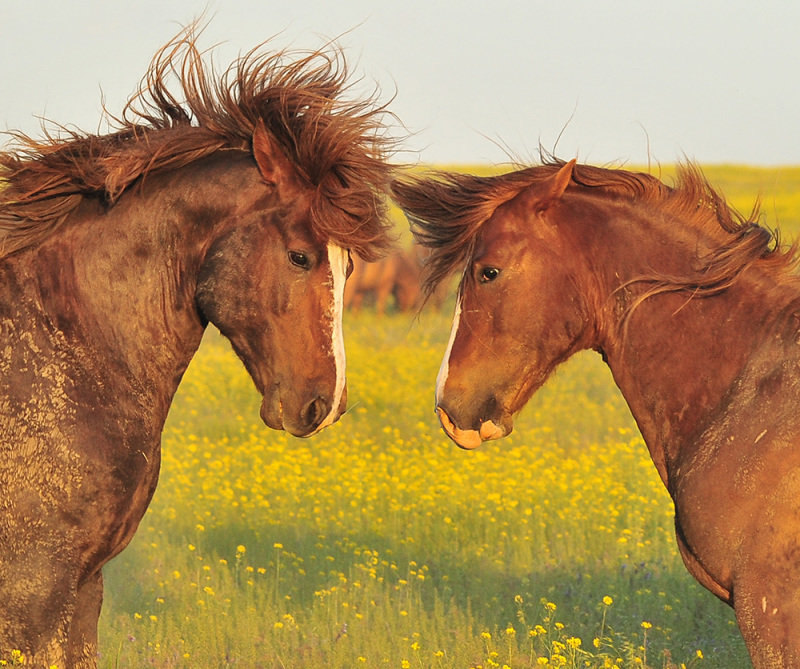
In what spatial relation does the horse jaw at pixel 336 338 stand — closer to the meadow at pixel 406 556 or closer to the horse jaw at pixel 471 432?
the horse jaw at pixel 471 432

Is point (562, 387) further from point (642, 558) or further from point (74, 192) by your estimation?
point (74, 192)

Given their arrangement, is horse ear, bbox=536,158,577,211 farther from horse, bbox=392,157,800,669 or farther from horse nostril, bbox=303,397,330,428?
horse nostril, bbox=303,397,330,428

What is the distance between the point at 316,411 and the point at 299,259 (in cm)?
61

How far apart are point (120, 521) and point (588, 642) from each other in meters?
3.16

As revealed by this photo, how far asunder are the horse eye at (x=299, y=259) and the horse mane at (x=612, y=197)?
0.70m

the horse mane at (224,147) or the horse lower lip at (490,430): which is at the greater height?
the horse mane at (224,147)

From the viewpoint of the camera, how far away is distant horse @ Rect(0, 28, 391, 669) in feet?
12.9

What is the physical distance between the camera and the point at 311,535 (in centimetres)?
791

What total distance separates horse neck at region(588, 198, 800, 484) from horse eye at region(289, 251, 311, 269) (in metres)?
1.22

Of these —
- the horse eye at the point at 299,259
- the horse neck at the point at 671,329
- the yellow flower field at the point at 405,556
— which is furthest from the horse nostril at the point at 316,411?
the yellow flower field at the point at 405,556

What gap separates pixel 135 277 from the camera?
4.17 m

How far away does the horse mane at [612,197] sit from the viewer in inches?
165

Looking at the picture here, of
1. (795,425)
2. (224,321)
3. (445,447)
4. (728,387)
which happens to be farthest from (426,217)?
(445,447)

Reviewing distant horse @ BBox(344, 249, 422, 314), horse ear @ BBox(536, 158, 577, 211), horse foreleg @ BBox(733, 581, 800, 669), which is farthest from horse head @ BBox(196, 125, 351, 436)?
distant horse @ BBox(344, 249, 422, 314)
